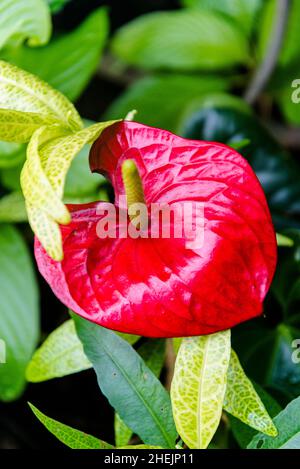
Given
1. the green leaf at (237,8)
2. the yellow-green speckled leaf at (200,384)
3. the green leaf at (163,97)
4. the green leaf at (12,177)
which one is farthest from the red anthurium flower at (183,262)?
the green leaf at (237,8)

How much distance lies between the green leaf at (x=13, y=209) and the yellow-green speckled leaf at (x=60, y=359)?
196 millimetres

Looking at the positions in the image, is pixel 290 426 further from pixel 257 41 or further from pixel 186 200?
pixel 257 41

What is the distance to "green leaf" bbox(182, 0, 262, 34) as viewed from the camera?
1.17 metres

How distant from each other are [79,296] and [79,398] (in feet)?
1.59

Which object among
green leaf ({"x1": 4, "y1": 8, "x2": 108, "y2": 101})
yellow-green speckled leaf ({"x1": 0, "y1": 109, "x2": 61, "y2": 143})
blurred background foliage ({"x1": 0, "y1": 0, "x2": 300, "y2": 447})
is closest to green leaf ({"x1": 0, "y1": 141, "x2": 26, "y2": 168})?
blurred background foliage ({"x1": 0, "y1": 0, "x2": 300, "y2": 447})

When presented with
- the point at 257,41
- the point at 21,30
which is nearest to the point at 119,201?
the point at 21,30

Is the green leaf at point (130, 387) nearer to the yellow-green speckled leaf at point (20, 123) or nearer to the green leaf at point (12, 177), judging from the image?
the yellow-green speckled leaf at point (20, 123)

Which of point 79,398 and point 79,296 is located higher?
point 79,296

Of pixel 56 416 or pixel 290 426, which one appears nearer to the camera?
pixel 290 426

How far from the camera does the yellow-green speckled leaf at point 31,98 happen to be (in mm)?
541

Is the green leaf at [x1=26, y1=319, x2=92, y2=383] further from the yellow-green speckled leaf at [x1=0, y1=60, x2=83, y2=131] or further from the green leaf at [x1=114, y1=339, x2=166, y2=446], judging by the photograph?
the yellow-green speckled leaf at [x1=0, y1=60, x2=83, y2=131]

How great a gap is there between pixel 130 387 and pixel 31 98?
0.25 meters

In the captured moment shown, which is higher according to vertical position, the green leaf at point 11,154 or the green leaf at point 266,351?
the green leaf at point 11,154

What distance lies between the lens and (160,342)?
2.18ft
